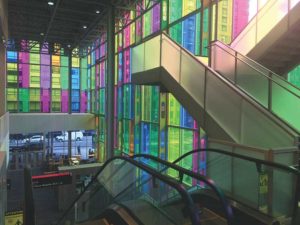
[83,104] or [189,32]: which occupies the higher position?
[189,32]

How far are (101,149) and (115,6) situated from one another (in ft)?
35.9

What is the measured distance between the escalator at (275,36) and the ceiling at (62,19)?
826 cm

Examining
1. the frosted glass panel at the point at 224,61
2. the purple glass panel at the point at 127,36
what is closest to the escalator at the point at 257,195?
the frosted glass panel at the point at 224,61

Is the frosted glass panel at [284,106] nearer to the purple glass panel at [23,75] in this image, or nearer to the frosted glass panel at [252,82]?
the frosted glass panel at [252,82]

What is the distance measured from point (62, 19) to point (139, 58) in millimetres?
11017

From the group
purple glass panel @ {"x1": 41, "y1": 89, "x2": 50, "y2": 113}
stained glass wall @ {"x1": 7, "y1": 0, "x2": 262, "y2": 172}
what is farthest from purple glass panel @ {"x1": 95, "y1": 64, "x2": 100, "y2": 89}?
purple glass panel @ {"x1": 41, "y1": 89, "x2": 50, "y2": 113}

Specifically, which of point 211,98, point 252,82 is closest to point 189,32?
point 252,82

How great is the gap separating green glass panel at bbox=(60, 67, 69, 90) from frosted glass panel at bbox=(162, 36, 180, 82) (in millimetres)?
18922

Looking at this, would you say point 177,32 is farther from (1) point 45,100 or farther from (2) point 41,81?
(1) point 45,100

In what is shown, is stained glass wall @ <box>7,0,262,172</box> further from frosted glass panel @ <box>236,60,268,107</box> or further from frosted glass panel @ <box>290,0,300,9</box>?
frosted glass panel @ <box>290,0,300,9</box>

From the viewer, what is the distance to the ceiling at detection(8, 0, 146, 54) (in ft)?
50.4

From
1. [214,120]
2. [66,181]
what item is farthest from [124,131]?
[214,120]

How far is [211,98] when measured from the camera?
6348 millimetres

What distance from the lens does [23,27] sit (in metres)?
20.0
